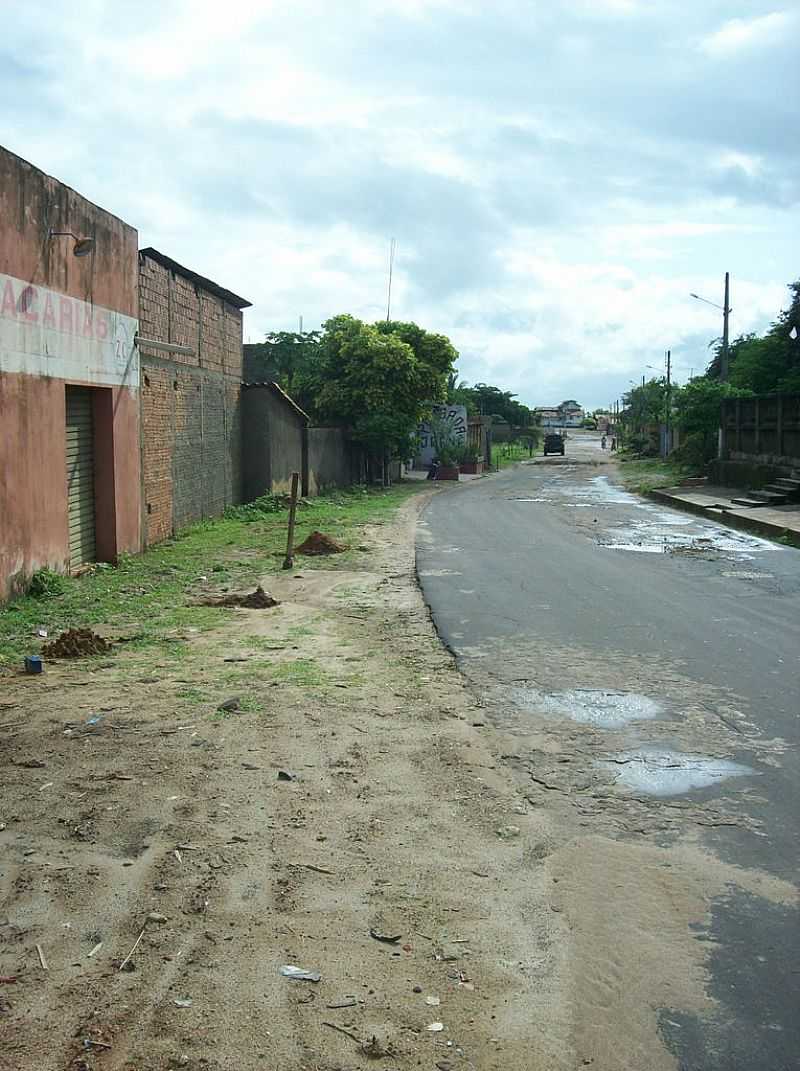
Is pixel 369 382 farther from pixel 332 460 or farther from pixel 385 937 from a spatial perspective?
pixel 385 937

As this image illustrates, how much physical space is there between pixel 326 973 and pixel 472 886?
3.23ft

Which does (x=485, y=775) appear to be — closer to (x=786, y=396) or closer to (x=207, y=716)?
(x=207, y=716)

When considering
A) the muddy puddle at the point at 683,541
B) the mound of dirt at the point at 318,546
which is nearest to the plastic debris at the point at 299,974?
the mound of dirt at the point at 318,546

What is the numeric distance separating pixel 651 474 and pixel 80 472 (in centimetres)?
3131

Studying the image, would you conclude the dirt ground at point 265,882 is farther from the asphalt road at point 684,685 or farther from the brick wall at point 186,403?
the brick wall at point 186,403

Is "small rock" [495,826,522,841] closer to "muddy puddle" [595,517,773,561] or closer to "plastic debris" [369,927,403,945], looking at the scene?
"plastic debris" [369,927,403,945]

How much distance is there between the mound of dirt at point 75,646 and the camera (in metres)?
8.90

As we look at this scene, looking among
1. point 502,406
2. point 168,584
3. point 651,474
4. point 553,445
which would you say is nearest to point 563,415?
point 502,406

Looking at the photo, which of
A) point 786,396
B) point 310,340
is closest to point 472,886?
point 786,396

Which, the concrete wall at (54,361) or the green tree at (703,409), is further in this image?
the green tree at (703,409)

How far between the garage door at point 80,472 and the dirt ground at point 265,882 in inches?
244

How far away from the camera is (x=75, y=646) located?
29.5 ft

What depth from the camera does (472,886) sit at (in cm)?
465

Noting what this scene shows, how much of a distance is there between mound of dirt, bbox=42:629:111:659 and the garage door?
4.64 meters
